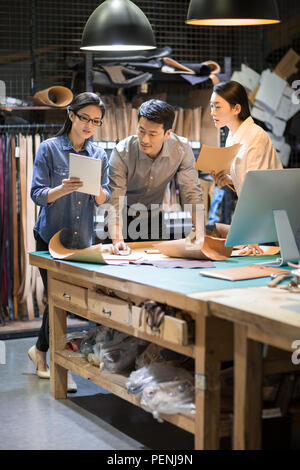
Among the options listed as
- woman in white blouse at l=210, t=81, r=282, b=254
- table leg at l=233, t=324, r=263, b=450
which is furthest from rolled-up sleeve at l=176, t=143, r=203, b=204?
table leg at l=233, t=324, r=263, b=450

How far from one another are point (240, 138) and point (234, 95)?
28 cm

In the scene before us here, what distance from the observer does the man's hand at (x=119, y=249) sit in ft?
14.2

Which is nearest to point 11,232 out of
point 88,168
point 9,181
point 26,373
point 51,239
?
point 9,181

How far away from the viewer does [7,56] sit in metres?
7.46

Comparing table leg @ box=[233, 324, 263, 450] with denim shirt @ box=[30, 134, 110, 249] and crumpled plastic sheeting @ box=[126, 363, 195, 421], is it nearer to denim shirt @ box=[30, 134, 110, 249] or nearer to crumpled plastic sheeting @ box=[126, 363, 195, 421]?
crumpled plastic sheeting @ box=[126, 363, 195, 421]

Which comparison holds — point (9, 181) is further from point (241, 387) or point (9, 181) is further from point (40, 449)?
point (241, 387)

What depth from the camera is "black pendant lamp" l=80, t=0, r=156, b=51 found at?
4.54 meters

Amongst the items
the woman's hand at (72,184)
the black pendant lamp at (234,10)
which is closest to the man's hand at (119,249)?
the woman's hand at (72,184)

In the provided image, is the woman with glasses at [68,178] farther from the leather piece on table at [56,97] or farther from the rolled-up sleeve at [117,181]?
the leather piece on table at [56,97]

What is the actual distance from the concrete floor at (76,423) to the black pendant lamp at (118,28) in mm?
2192

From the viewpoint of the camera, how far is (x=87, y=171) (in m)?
4.03

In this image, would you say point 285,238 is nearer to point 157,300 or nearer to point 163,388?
point 157,300

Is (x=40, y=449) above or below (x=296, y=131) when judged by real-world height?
below

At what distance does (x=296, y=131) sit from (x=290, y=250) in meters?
4.03
